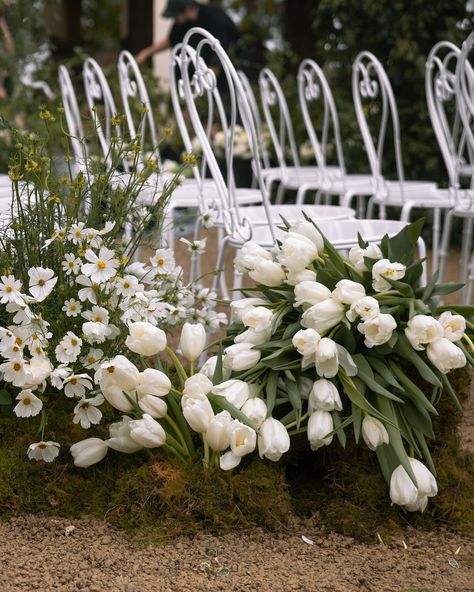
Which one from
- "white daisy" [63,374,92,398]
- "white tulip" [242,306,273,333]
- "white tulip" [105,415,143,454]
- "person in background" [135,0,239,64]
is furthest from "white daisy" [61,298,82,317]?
"person in background" [135,0,239,64]

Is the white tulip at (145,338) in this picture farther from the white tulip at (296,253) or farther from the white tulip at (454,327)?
the white tulip at (454,327)

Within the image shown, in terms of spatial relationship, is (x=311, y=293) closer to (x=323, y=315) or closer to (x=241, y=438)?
(x=323, y=315)

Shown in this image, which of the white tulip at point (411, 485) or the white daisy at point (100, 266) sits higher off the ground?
the white daisy at point (100, 266)

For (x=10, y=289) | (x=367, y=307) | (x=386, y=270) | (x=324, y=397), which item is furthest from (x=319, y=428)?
(x=10, y=289)

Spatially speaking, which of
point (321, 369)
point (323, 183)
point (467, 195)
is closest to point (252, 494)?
point (321, 369)

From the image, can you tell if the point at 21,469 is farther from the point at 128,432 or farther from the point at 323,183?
the point at 323,183

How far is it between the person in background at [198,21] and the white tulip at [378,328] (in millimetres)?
4494

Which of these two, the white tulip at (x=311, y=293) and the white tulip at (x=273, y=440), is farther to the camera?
the white tulip at (x=311, y=293)

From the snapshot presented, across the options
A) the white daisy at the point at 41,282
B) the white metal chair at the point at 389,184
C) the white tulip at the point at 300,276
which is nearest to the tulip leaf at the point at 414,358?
the white tulip at the point at 300,276

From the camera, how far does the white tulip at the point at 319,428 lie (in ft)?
5.81

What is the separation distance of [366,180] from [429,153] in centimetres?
150

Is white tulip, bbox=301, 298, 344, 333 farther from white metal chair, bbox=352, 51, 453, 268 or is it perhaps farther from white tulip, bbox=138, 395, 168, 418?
white metal chair, bbox=352, 51, 453, 268

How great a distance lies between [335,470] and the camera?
74.9 inches

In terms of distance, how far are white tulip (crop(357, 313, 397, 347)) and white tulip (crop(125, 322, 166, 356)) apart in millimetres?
415
